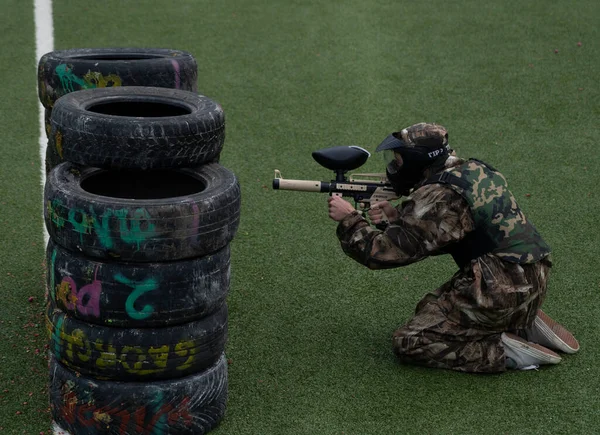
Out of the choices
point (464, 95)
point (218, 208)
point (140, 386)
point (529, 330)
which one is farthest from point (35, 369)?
point (464, 95)

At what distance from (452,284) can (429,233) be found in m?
0.48

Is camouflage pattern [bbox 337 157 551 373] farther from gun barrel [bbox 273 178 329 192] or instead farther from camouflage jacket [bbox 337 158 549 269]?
gun barrel [bbox 273 178 329 192]

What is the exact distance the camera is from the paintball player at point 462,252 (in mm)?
5805

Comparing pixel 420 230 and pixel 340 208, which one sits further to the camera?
pixel 340 208

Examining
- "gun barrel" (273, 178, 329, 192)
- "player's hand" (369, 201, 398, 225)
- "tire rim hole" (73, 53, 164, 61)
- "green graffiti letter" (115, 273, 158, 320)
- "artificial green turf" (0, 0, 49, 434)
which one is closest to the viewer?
"green graffiti letter" (115, 273, 158, 320)

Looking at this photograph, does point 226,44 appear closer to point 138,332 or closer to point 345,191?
point 345,191

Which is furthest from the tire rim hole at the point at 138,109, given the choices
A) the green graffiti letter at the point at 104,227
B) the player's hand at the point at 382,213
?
the player's hand at the point at 382,213

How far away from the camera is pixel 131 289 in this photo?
469 centimetres

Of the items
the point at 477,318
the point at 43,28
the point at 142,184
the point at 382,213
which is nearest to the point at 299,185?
the point at 382,213

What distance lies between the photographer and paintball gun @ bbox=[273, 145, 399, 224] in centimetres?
619

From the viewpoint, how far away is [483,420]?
544cm

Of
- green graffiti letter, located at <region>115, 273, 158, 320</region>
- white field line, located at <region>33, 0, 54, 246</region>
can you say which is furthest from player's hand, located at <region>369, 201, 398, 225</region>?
white field line, located at <region>33, 0, 54, 246</region>

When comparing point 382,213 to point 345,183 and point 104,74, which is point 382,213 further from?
point 104,74

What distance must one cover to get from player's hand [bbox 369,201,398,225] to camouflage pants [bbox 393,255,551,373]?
630 millimetres
